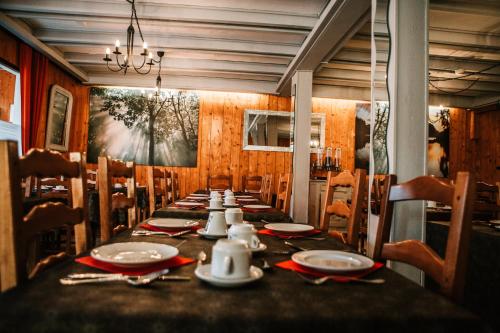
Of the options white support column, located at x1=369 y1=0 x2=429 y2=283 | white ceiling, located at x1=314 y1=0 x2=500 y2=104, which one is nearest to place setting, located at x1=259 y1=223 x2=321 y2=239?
white support column, located at x1=369 y1=0 x2=429 y2=283

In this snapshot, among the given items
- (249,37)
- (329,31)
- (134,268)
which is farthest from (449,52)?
(134,268)

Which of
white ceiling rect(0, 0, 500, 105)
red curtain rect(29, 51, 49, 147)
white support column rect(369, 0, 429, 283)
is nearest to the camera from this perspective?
white support column rect(369, 0, 429, 283)

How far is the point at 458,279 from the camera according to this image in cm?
95

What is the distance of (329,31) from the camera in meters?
3.96

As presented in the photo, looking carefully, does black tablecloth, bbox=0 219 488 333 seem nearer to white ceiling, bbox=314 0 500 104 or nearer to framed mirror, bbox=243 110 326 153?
white ceiling, bbox=314 0 500 104

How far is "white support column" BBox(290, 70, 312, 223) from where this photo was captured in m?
5.42

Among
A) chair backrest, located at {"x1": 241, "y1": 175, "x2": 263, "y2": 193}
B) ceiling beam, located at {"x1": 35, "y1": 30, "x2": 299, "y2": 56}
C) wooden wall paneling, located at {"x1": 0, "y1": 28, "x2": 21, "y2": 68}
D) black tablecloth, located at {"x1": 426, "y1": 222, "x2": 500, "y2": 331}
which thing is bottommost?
black tablecloth, located at {"x1": 426, "y1": 222, "x2": 500, "y2": 331}

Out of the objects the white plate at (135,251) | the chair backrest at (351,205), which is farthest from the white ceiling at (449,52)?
the white plate at (135,251)

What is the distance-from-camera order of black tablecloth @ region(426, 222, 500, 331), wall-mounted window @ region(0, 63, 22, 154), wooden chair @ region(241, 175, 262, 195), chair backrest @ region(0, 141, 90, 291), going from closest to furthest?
chair backrest @ region(0, 141, 90, 291) < black tablecloth @ region(426, 222, 500, 331) < wall-mounted window @ region(0, 63, 22, 154) < wooden chair @ region(241, 175, 262, 195)

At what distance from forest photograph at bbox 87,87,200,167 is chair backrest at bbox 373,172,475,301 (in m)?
5.70

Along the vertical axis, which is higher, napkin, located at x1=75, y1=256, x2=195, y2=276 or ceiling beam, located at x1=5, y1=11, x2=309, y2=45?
ceiling beam, located at x1=5, y1=11, x2=309, y2=45

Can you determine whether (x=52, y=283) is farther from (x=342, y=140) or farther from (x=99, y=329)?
(x=342, y=140)

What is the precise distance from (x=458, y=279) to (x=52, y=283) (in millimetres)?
989

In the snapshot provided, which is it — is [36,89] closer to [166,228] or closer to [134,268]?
[166,228]
